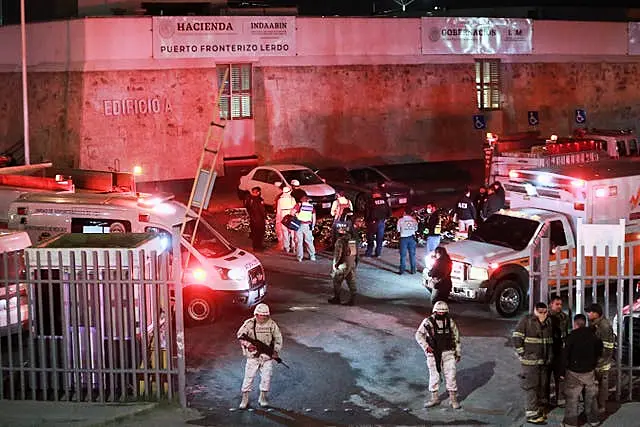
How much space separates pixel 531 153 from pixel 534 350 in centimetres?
1594

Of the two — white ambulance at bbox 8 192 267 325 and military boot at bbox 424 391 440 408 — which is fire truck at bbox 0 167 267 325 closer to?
white ambulance at bbox 8 192 267 325

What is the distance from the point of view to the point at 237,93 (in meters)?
34.7

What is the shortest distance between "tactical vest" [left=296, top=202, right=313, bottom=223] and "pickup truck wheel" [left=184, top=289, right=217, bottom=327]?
18.6 feet

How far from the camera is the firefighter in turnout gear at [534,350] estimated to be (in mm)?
11641

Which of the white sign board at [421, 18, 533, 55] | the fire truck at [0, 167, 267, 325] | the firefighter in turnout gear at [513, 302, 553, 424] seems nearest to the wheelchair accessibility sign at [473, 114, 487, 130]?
the white sign board at [421, 18, 533, 55]

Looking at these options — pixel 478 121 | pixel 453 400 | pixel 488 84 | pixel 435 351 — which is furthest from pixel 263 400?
pixel 488 84

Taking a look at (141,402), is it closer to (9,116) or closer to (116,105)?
(116,105)

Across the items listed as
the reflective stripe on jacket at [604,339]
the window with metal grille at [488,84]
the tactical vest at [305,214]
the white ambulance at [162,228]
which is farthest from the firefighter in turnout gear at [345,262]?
the window with metal grille at [488,84]

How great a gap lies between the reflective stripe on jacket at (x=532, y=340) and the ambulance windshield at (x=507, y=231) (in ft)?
19.7

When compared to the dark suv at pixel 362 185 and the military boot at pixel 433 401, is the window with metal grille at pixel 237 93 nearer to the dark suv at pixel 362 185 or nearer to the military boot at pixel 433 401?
the dark suv at pixel 362 185

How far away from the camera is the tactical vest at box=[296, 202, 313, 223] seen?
866 inches

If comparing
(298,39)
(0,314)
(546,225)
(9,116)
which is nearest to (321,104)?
(298,39)

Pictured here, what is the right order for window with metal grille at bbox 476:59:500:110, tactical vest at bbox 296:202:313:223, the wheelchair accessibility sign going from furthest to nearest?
1. window with metal grille at bbox 476:59:500:110
2. the wheelchair accessibility sign
3. tactical vest at bbox 296:202:313:223

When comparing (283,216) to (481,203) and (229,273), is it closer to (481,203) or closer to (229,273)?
(481,203)
